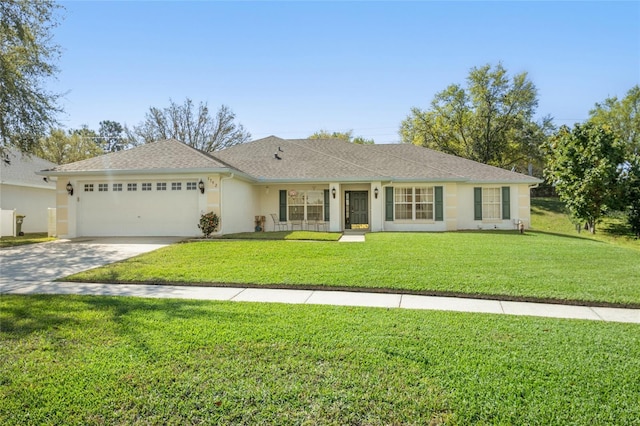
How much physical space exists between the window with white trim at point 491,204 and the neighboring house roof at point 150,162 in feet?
40.6

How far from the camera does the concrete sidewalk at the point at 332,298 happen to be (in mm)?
5094

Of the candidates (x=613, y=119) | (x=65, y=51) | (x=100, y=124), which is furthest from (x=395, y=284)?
(x=100, y=124)

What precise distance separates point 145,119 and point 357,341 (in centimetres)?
3676

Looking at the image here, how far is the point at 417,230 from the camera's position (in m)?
16.7

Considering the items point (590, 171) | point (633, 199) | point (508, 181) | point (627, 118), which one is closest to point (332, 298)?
point (508, 181)

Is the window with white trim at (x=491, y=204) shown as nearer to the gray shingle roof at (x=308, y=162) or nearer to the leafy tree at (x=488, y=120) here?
the gray shingle roof at (x=308, y=162)

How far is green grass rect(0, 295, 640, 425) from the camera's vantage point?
266 cm

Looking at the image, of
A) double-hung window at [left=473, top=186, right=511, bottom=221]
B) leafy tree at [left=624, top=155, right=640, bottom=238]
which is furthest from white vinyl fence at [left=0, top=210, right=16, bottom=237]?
leafy tree at [left=624, top=155, right=640, bottom=238]

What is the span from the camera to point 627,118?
112 feet

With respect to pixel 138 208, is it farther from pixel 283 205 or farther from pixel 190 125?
pixel 190 125

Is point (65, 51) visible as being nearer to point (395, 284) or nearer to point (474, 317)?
point (395, 284)

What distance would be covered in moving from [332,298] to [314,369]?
2602 millimetres

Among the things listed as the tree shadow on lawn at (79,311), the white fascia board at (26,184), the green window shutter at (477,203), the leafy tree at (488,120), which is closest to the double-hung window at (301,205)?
the green window shutter at (477,203)

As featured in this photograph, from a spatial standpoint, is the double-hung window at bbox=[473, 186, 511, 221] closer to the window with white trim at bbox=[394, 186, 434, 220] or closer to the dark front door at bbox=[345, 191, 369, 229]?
the window with white trim at bbox=[394, 186, 434, 220]
